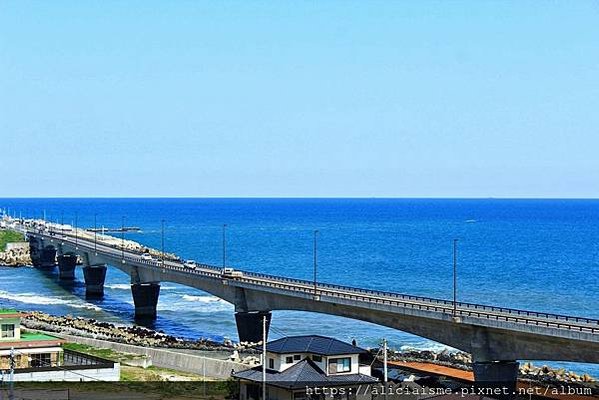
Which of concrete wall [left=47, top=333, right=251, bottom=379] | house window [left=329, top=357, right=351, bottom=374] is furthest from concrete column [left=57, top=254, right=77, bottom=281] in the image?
house window [left=329, top=357, right=351, bottom=374]

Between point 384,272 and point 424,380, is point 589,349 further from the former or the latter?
point 384,272

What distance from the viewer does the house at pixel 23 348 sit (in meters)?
51.3

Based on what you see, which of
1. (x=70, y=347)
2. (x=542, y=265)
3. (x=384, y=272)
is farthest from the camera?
(x=542, y=265)

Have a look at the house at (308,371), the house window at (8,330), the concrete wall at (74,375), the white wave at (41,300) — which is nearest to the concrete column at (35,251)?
the white wave at (41,300)

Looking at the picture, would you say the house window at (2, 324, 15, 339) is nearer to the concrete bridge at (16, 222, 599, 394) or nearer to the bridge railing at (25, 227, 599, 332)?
the concrete bridge at (16, 222, 599, 394)

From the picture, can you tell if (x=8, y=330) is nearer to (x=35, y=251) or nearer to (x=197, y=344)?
(x=197, y=344)

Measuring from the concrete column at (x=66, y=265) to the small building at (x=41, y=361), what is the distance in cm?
10055

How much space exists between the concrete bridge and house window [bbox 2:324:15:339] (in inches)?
1016

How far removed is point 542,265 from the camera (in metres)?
171

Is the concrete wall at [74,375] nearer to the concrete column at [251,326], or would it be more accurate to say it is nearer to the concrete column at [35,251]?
the concrete column at [251,326]

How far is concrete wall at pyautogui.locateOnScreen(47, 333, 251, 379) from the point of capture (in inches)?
2180

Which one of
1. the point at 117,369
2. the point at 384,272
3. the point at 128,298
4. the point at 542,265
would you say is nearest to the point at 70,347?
the point at 117,369

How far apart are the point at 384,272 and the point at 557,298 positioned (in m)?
42.3

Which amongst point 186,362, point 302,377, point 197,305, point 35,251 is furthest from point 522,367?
point 35,251
